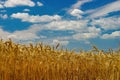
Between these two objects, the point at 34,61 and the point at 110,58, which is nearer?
the point at 34,61

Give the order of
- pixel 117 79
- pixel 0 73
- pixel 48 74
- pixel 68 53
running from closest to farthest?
1. pixel 0 73
2. pixel 48 74
3. pixel 117 79
4. pixel 68 53

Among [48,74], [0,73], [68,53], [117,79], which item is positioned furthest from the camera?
[68,53]

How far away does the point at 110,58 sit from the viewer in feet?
30.7

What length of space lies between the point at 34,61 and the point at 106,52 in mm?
2096

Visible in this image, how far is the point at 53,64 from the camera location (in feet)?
28.3

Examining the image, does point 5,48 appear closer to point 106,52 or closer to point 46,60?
point 46,60

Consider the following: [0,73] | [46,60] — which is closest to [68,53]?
[46,60]

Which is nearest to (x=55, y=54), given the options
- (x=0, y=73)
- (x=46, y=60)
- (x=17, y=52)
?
(x=46, y=60)

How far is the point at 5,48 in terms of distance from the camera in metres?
8.40

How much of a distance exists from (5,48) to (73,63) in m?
1.66

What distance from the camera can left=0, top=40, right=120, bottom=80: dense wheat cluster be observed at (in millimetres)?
7918

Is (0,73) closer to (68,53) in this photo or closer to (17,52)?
(17,52)

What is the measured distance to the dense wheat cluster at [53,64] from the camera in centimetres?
792

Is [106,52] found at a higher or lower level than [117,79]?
higher
